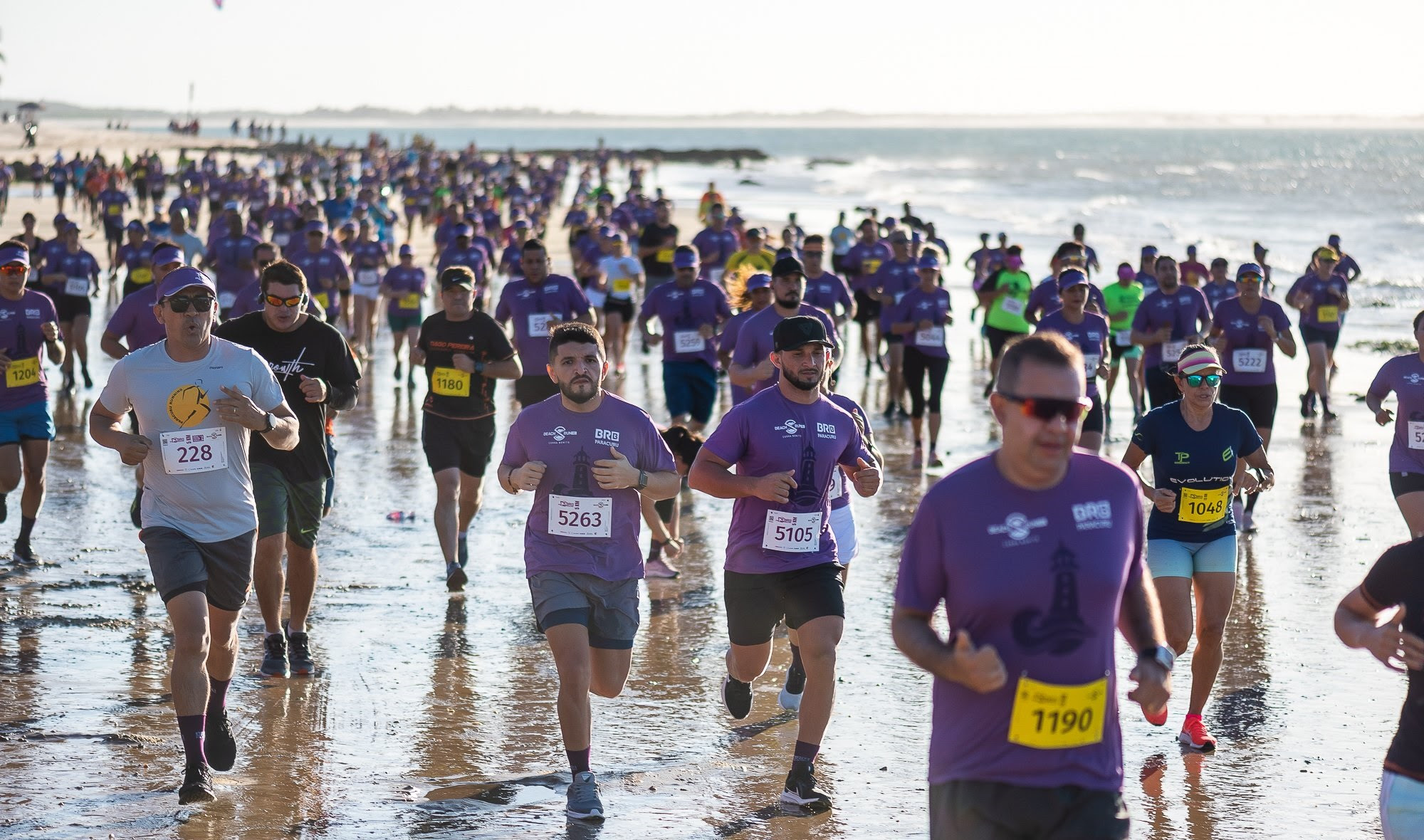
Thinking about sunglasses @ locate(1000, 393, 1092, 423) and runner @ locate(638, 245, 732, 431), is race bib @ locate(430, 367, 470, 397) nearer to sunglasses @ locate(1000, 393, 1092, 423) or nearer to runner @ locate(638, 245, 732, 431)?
runner @ locate(638, 245, 732, 431)

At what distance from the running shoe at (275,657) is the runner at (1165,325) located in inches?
325

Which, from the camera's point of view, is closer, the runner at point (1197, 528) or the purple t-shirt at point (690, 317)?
the runner at point (1197, 528)

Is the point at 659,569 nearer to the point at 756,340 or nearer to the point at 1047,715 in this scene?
the point at 756,340

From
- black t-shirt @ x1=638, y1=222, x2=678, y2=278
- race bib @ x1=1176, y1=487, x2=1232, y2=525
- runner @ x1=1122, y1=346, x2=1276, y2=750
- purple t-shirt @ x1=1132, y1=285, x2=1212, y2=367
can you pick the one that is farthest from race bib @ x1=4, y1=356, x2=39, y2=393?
black t-shirt @ x1=638, y1=222, x2=678, y2=278

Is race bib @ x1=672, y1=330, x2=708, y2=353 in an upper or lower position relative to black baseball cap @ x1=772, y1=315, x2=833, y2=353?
lower

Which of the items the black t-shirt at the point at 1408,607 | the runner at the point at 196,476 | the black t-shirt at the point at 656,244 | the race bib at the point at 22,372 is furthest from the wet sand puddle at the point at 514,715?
the black t-shirt at the point at 656,244

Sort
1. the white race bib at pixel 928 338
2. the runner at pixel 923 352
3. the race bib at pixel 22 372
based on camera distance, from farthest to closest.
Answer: the white race bib at pixel 928 338 → the runner at pixel 923 352 → the race bib at pixel 22 372

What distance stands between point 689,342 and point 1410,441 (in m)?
5.49

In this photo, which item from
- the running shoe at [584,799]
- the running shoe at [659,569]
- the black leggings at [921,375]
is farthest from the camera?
the black leggings at [921,375]

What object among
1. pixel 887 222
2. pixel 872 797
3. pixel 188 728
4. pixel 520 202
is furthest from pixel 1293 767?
pixel 520 202

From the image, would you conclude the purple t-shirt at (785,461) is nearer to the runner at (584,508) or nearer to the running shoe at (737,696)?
the runner at (584,508)

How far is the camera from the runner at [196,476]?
5.88m

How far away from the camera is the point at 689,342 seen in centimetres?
1226

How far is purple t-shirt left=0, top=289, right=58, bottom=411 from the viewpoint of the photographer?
373 inches
